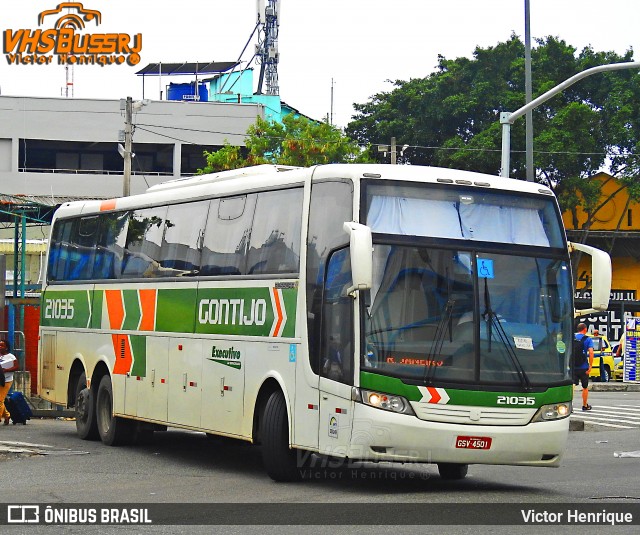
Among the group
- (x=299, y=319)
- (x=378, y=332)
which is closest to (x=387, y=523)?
(x=378, y=332)

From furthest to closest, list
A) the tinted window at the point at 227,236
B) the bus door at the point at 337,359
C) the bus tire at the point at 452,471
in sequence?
the tinted window at the point at 227,236 → the bus tire at the point at 452,471 → the bus door at the point at 337,359

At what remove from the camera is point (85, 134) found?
6481cm

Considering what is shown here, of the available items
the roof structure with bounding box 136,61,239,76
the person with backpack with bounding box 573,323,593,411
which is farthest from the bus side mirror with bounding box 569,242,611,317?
the roof structure with bounding box 136,61,239,76

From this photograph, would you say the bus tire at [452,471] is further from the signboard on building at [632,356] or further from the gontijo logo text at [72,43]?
A: the gontijo logo text at [72,43]

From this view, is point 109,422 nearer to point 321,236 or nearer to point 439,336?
point 321,236

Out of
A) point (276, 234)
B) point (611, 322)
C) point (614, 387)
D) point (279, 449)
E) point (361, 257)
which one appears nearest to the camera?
point (361, 257)

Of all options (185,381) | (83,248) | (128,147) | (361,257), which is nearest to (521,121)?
(128,147)

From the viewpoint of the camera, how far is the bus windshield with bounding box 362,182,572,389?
42.8 feet

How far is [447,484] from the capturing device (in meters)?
14.5

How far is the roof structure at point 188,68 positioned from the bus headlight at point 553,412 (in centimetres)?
6140

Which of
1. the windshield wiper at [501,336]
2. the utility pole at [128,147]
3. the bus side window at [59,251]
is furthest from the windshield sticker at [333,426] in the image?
the utility pole at [128,147]

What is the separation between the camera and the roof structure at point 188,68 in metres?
73.0

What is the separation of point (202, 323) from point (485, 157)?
36.4m

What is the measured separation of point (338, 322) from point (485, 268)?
5.39 ft
